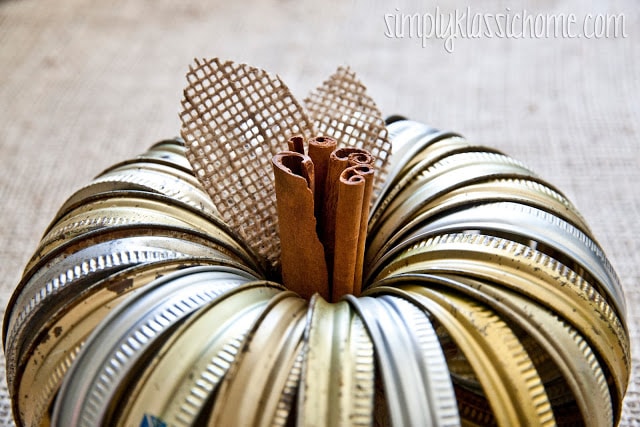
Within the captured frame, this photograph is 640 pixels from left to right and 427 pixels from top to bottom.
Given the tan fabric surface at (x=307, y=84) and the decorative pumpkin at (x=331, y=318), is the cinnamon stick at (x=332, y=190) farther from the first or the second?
the tan fabric surface at (x=307, y=84)

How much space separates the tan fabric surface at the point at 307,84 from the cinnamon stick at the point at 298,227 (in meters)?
0.44

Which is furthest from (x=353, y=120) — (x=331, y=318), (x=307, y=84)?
(x=307, y=84)

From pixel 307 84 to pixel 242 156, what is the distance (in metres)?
0.68

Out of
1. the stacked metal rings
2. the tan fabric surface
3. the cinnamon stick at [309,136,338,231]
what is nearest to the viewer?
the stacked metal rings

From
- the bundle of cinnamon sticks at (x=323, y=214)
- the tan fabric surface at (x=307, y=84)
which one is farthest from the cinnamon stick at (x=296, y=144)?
the tan fabric surface at (x=307, y=84)

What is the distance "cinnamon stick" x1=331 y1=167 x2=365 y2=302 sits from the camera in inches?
18.5

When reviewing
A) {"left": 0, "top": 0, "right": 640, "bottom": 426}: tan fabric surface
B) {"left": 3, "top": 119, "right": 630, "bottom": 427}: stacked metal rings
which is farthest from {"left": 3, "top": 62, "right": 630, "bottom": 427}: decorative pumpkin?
{"left": 0, "top": 0, "right": 640, "bottom": 426}: tan fabric surface

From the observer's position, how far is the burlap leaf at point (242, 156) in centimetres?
55

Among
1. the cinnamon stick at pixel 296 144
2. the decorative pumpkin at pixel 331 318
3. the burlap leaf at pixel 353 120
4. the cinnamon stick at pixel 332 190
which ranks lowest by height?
the decorative pumpkin at pixel 331 318

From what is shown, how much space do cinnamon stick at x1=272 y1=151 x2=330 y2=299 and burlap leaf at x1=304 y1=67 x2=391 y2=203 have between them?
88 millimetres

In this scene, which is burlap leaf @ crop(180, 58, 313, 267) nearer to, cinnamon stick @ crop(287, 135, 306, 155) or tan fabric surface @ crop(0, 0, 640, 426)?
cinnamon stick @ crop(287, 135, 306, 155)

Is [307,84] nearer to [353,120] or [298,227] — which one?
[353,120]

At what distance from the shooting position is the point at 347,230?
0.49 metres

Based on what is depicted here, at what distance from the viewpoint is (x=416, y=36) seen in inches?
53.9
